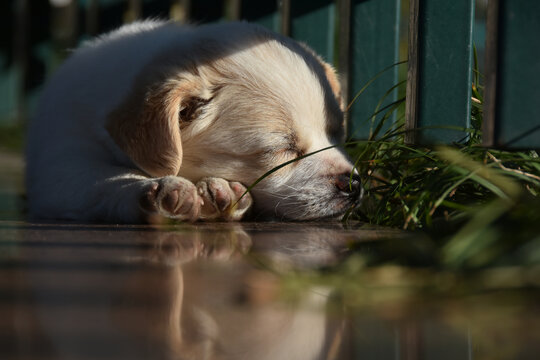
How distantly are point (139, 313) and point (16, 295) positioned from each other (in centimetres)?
27

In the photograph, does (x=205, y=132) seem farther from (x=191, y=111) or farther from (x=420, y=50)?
(x=420, y=50)

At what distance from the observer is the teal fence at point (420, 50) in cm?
213

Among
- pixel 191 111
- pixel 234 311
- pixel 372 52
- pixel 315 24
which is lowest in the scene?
pixel 234 311

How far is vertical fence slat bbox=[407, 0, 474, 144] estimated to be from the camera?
2.59 meters

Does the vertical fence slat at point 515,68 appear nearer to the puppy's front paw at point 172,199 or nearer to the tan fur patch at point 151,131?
the puppy's front paw at point 172,199

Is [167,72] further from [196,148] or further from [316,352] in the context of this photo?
[316,352]

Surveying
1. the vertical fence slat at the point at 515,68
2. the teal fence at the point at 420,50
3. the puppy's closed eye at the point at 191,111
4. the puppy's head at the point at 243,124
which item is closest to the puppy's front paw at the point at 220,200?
the puppy's head at the point at 243,124

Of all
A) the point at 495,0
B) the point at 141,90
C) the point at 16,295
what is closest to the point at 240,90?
the point at 141,90

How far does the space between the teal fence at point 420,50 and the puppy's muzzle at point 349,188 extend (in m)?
0.34

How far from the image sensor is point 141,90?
9.22 ft

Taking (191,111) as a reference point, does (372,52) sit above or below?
above

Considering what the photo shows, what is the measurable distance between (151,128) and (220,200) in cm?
39

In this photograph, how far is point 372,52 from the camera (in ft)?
12.1

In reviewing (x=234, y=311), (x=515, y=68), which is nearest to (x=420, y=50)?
(x=515, y=68)
